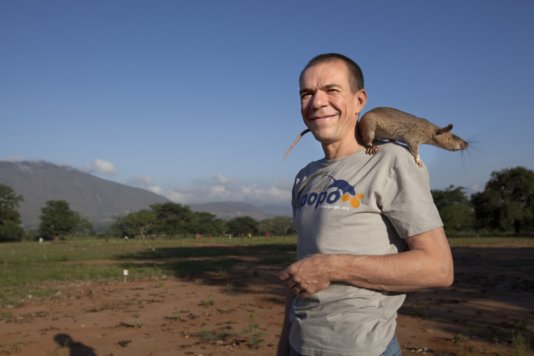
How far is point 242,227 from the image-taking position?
60.0 m

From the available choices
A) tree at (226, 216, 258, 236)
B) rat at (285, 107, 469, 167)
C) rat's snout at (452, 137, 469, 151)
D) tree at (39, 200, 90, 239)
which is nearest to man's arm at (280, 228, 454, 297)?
rat at (285, 107, 469, 167)

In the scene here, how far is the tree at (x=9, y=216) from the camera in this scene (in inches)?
1896

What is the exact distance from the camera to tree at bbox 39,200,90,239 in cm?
4938

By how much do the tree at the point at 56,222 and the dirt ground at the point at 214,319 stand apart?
4036 cm

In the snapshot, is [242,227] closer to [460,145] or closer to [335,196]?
[460,145]

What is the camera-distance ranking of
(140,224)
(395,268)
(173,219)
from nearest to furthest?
(395,268), (173,219), (140,224)

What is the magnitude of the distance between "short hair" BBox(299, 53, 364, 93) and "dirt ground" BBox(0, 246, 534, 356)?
5.22 meters

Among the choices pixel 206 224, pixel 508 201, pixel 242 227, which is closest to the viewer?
pixel 508 201

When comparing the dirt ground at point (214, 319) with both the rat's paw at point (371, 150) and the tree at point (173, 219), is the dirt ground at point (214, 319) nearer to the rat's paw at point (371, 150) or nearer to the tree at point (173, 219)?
the rat's paw at point (371, 150)

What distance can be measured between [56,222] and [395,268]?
5362 centimetres

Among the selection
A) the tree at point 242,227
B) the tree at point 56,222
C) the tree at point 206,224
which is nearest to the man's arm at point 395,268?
the tree at point 56,222

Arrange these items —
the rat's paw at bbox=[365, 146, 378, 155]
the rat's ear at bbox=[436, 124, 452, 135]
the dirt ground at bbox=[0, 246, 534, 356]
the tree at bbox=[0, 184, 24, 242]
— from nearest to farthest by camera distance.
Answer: the rat's paw at bbox=[365, 146, 378, 155]
the rat's ear at bbox=[436, 124, 452, 135]
the dirt ground at bbox=[0, 246, 534, 356]
the tree at bbox=[0, 184, 24, 242]

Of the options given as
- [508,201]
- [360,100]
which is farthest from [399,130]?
[508,201]

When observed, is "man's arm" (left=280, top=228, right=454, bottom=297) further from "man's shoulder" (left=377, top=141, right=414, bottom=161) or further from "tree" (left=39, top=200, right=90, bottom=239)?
"tree" (left=39, top=200, right=90, bottom=239)
